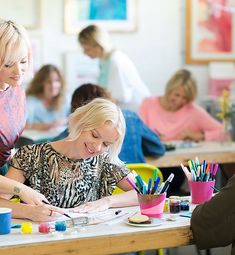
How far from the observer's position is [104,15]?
20.2 ft

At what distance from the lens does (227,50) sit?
6.45 metres

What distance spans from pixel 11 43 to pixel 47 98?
2792 mm

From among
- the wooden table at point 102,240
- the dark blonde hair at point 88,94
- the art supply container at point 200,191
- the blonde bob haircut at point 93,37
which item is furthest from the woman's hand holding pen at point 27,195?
the blonde bob haircut at point 93,37

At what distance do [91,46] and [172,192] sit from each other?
1.70 metres

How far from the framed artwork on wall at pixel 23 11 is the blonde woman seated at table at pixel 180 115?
67.0 inches

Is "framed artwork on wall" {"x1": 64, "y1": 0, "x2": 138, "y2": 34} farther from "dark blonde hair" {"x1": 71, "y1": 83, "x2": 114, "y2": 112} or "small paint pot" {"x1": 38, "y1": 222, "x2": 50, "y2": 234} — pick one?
"small paint pot" {"x1": 38, "y1": 222, "x2": 50, "y2": 234}

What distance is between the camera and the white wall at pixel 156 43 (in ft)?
20.3

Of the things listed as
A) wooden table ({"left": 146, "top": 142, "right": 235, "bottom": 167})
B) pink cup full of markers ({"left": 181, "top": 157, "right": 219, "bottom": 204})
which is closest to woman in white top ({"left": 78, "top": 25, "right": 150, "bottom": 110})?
wooden table ({"left": 146, "top": 142, "right": 235, "bottom": 167})

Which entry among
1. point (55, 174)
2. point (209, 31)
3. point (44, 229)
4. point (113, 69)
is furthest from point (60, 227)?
point (209, 31)

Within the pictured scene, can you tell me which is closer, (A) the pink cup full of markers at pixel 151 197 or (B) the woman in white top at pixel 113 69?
(A) the pink cup full of markers at pixel 151 197

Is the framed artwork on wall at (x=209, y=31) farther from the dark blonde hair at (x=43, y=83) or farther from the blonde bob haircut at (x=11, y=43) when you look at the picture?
the blonde bob haircut at (x=11, y=43)

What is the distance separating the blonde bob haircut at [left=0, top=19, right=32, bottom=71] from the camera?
2338 mm

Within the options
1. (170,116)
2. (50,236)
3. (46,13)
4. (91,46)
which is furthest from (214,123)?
(50,236)

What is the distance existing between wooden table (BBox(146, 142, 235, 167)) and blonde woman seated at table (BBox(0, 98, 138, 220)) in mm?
1312
